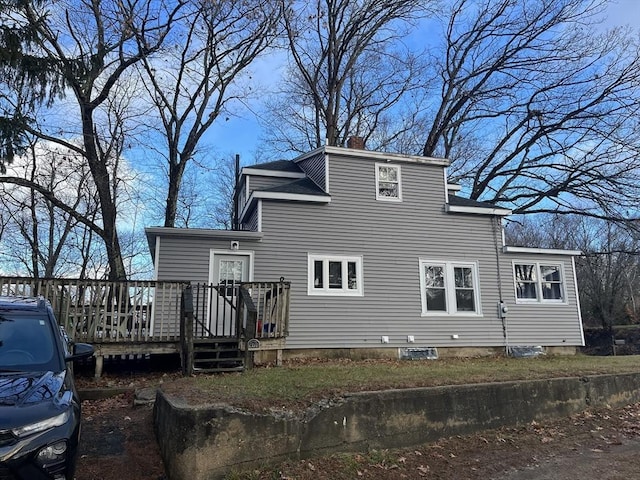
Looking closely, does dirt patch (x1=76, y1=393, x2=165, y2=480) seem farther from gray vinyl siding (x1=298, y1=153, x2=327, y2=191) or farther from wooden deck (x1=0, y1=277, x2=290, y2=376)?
gray vinyl siding (x1=298, y1=153, x2=327, y2=191)

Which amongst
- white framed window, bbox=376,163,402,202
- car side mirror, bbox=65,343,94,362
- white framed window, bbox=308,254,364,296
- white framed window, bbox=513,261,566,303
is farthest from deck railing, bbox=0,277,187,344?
white framed window, bbox=513,261,566,303

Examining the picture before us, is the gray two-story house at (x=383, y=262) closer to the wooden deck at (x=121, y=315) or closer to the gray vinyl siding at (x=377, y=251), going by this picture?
the gray vinyl siding at (x=377, y=251)

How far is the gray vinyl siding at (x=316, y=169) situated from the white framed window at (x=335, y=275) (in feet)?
7.28

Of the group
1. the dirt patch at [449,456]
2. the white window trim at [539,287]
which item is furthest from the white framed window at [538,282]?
the dirt patch at [449,456]

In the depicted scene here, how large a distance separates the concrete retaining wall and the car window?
4.39 ft

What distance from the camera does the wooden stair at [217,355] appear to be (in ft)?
29.1

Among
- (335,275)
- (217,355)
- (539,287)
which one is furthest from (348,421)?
(539,287)

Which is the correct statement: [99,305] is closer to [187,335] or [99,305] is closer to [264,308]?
[187,335]

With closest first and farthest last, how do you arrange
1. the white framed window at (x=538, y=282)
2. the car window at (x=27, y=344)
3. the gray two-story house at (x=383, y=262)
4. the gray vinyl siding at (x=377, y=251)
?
the car window at (x=27, y=344) < the gray two-story house at (x=383, y=262) < the gray vinyl siding at (x=377, y=251) < the white framed window at (x=538, y=282)

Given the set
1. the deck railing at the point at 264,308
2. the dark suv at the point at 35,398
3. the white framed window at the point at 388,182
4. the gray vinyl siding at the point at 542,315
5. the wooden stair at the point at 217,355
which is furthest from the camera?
the gray vinyl siding at the point at 542,315

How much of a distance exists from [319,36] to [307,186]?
13.7m

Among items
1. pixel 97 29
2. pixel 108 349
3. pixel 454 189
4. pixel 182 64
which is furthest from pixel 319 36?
pixel 108 349

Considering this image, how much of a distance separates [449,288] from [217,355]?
806 centimetres

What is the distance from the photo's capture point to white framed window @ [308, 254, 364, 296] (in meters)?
12.9
